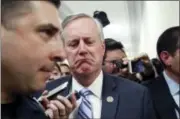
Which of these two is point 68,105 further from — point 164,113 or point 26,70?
point 164,113

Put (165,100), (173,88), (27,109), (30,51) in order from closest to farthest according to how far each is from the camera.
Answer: (30,51) < (27,109) < (165,100) < (173,88)

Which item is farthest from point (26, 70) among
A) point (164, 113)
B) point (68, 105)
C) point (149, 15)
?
point (149, 15)

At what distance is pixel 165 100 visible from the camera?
1524 millimetres

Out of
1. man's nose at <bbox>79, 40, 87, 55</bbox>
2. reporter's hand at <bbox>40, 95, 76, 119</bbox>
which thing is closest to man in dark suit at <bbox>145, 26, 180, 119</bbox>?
man's nose at <bbox>79, 40, 87, 55</bbox>

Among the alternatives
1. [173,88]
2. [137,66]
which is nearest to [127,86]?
[173,88]

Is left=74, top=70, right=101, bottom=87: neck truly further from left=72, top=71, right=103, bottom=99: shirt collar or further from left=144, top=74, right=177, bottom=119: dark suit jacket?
left=144, top=74, right=177, bottom=119: dark suit jacket

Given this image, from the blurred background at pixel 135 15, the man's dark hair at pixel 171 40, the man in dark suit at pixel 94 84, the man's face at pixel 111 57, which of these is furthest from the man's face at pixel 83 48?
the blurred background at pixel 135 15

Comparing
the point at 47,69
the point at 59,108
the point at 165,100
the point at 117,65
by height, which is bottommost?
the point at 165,100

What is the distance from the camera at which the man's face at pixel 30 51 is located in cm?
71

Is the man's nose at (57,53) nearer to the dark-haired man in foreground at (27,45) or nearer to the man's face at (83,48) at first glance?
the dark-haired man in foreground at (27,45)

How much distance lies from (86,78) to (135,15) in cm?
458

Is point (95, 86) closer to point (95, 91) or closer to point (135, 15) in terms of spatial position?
point (95, 91)

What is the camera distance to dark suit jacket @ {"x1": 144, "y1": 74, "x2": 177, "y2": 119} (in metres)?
1.46

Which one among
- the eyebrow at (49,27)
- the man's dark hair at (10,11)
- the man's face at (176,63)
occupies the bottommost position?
the man's face at (176,63)
